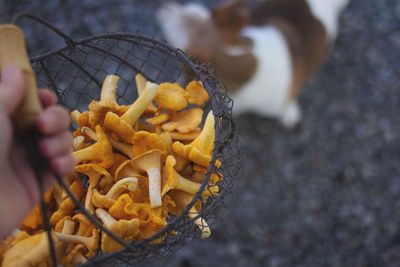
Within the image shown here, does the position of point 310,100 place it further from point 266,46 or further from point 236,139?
point 236,139

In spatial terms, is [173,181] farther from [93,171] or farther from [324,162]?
[324,162]

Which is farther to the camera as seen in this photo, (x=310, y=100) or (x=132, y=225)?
(x=310, y=100)

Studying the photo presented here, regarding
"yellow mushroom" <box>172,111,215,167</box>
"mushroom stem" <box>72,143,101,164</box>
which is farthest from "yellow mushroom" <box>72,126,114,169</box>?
"yellow mushroom" <box>172,111,215,167</box>

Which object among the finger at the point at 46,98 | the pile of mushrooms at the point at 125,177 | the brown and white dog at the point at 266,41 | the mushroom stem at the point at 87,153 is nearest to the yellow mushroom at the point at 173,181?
the pile of mushrooms at the point at 125,177

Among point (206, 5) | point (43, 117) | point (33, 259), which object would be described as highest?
point (206, 5)

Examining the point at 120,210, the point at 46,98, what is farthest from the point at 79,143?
the point at 46,98

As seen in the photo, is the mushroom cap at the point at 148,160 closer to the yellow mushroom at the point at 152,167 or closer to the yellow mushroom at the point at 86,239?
the yellow mushroom at the point at 152,167

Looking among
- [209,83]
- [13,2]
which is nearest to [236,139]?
[209,83]
